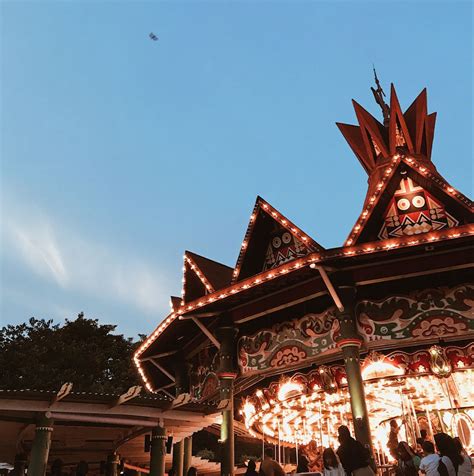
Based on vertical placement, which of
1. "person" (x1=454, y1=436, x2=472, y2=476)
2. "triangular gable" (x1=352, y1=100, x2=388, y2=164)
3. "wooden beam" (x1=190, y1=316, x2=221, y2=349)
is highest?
"triangular gable" (x1=352, y1=100, x2=388, y2=164)

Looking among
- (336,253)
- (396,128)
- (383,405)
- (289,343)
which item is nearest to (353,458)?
(336,253)

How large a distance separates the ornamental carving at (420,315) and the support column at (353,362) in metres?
0.52

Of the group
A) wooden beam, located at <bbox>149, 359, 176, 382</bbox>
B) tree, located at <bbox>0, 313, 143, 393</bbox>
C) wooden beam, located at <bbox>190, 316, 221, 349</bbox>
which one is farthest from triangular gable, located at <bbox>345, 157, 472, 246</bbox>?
tree, located at <bbox>0, 313, 143, 393</bbox>

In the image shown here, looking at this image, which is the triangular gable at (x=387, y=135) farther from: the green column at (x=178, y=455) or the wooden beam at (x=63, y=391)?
the wooden beam at (x=63, y=391)

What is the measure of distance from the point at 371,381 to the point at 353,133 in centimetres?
1314

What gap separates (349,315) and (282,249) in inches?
139

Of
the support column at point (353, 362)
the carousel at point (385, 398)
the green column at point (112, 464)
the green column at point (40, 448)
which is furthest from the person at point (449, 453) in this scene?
the green column at point (112, 464)

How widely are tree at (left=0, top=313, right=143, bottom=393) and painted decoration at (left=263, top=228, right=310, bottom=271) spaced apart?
22038 mm

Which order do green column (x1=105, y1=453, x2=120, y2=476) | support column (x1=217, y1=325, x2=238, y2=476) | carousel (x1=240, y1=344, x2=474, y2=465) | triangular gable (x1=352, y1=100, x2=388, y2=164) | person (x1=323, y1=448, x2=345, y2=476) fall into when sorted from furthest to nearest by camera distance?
1. triangular gable (x1=352, y1=100, x2=388, y2=164)
2. green column (x1=105, y1=453, x2=120, y2=476)
3. support column (x1=217, y1=325, x2=238, y2=476)
4. carousel (x1=240, y1=344, x2=474, y2=465)
5. person (x1=323, y1=448, x2=345, y2=476)

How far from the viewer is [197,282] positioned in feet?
60.6

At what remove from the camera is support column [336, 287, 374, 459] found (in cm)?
1269

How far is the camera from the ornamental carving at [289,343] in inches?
589

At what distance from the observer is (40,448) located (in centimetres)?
1225

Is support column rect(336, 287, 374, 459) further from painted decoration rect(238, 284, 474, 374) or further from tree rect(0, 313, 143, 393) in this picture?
tree rect(0, 313, 143, 393)
